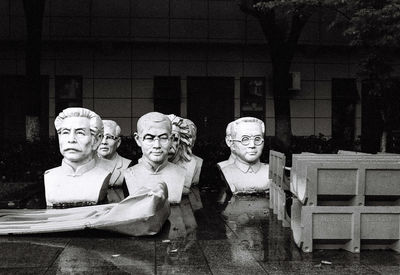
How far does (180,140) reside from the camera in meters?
11.9

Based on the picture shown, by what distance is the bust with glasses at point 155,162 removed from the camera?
9.48 metres

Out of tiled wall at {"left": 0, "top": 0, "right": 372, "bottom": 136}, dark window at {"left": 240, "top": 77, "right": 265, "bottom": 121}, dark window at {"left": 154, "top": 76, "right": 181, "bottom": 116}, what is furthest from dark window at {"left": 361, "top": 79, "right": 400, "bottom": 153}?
dark window at {"left": 154, "top": 76, "right": 181, "bottom": 116}

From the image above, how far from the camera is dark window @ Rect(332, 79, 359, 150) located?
65.2 feet

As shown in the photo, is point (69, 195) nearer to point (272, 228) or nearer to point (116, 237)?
point (116, 237)

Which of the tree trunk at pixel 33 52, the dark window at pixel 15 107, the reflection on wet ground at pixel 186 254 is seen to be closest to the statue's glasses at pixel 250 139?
the reflection on wet ground at pixel 186 254

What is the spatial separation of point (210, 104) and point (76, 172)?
10.6m

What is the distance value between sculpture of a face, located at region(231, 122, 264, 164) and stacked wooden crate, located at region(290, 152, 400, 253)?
438cm

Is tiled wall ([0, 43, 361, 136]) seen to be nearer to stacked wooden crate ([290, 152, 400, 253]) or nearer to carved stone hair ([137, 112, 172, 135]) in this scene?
carved stone hair ([137, 112, 172, 135])

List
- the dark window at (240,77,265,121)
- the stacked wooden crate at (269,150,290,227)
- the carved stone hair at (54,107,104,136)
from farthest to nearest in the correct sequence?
the dark window at (240,77,265,121) < the carved stone hair at (54,107,104,136) < the stacked wooden crate at (269,150,290,227)

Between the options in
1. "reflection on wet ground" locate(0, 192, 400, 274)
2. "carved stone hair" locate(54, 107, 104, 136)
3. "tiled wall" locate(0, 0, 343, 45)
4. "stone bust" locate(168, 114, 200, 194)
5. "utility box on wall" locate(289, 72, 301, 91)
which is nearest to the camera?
"reflection on wet ground" locate(0, 192, 400, 274)

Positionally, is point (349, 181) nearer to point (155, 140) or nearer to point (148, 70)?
point (155, 140)

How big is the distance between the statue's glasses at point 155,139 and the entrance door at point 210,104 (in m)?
9.87

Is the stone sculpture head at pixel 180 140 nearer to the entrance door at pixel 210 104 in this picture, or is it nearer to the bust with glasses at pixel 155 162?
the bust with glasses at pixel 155 162

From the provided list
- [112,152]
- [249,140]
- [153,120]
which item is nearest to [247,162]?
[249,140]
